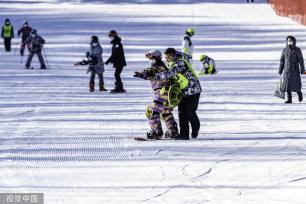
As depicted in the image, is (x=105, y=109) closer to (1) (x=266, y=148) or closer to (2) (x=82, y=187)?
(1) (x=266, y=148)

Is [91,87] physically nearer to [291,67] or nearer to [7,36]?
[291,67]

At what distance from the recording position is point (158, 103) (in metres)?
14.6

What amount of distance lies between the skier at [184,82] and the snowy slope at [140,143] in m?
0.36

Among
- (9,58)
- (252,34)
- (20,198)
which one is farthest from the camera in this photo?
(252,34)

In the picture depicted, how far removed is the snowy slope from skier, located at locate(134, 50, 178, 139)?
1.10ft

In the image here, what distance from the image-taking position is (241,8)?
204 feet

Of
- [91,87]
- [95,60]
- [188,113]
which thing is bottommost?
[91,87]

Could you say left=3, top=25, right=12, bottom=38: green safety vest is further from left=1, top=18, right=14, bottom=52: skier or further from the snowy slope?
the snowy slope

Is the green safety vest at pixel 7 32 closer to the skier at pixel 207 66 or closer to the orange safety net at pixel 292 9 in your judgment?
the skier at pixel 207 66

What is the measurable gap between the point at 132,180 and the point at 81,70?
17.3 m

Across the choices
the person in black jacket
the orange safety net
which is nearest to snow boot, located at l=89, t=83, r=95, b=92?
the person in black jacket

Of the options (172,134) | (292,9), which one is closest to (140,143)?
(172,134)

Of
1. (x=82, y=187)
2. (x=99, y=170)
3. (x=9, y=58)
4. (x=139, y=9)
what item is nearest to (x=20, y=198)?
(x=82, y=187)

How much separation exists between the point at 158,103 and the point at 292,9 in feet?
124
